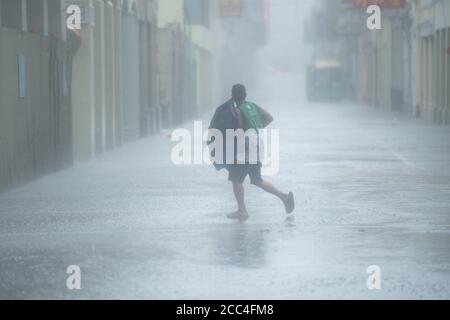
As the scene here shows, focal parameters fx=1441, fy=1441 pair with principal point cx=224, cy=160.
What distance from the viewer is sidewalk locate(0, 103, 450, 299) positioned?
11.0m

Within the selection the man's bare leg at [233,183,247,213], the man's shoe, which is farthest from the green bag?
the man's shoe

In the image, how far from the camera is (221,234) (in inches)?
574

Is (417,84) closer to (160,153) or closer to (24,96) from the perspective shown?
(160,153)

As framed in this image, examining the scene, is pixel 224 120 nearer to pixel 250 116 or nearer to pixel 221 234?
pixel 250 116

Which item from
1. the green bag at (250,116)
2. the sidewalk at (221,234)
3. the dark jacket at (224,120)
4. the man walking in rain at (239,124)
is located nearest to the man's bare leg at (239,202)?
the man walking in rain at (239,124)

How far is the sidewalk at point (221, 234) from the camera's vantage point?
1102 centimetres

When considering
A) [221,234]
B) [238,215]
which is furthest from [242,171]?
[221,234]

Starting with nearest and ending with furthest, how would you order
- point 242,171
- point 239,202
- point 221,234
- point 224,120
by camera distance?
point 221,234 < point 224,120 < point 242,171 < point 239,202

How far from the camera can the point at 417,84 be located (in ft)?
194

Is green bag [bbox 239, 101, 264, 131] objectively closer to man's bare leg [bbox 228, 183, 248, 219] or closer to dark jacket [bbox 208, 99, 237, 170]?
dark jacket [bbox 208, 99, 237, 170]

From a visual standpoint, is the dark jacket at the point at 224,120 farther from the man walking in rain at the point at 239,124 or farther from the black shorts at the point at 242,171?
the black shorts at the point at 242,171

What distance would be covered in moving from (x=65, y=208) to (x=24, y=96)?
4466 millimetres

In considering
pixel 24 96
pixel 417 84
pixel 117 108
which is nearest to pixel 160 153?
pixel 117 108

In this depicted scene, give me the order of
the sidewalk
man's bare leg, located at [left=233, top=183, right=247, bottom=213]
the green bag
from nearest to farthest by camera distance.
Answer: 1. the sidewalk
2. the green bag
3. man's bare leg, located at [left=233, top=183, right=247, bottom=213]
